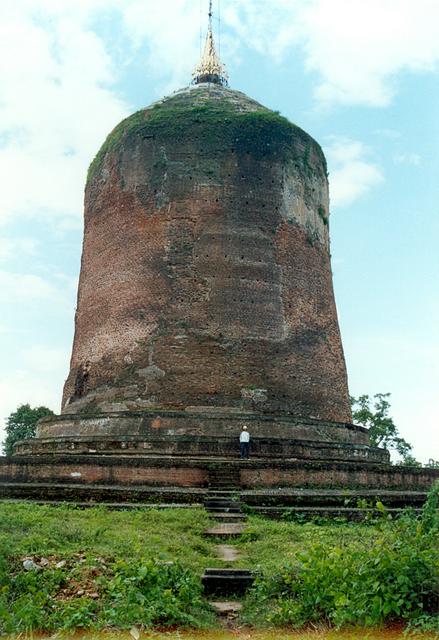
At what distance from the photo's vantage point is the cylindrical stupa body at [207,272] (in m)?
14.7

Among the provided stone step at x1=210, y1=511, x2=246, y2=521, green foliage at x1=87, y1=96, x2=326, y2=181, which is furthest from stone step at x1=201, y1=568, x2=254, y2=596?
green foliage at x1=87, y1=96, x2=326, y2=181

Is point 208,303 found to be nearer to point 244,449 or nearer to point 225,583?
point 244,449

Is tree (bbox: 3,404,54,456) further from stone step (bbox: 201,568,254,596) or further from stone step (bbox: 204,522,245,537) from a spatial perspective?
stone step (bbox: 201,568,254,596)

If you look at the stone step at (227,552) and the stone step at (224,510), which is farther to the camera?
the stone step at (224,510)

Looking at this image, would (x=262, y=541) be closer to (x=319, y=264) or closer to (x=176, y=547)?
(x=176, y=547)

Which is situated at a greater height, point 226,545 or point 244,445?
point 244,445

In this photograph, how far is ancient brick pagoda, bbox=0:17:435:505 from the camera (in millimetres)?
13562

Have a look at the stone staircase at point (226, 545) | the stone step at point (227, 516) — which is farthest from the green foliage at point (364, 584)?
the stone step at point (227, 516)

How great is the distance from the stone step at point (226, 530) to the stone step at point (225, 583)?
225 centimetres

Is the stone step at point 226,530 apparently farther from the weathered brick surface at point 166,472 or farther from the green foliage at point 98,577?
the weathered brick surface at point 166,472

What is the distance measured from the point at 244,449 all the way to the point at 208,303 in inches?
149

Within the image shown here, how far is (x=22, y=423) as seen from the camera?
2798cm

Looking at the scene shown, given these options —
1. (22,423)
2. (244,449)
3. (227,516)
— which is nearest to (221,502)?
(227,516)

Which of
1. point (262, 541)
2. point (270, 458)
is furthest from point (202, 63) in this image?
point (262, 541)
